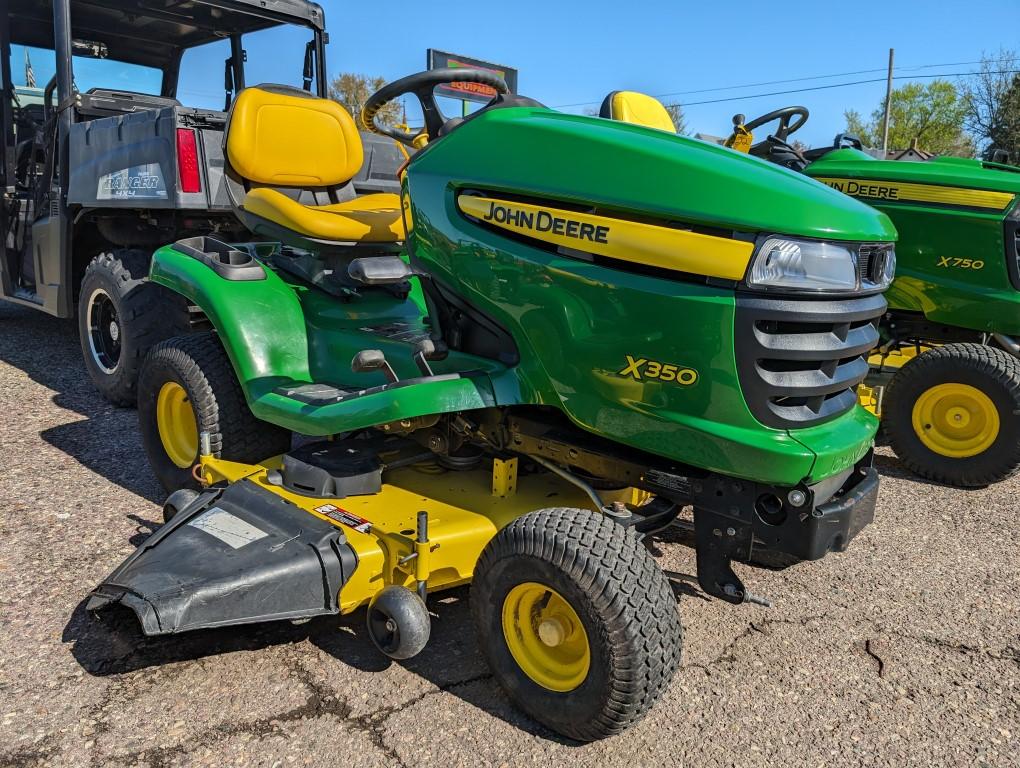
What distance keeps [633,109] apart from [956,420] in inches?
87.4

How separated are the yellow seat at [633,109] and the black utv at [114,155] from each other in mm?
1498

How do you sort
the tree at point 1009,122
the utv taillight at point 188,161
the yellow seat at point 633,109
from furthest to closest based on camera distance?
the tree at point 1009,122 < the utv taillight at point 188,161 < the yellow seat at point 633,109

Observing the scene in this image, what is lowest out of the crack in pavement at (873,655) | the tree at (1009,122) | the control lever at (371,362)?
the crack in pavement at (873,655)

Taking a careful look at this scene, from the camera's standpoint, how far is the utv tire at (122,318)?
4.79m

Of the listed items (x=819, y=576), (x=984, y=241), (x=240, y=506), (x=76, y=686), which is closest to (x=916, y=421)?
(x=984, y=241)

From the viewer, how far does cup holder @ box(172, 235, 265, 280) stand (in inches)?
130

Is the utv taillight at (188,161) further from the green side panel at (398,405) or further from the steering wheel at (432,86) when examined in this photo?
the green side panel at (398,405)

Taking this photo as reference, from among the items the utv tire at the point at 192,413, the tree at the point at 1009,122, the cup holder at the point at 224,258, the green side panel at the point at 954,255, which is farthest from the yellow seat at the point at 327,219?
the tree at the point at 1009,122

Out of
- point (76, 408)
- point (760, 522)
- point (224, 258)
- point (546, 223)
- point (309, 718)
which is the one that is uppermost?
point (546, 223)

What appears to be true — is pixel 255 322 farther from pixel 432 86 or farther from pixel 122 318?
pixel 122 318

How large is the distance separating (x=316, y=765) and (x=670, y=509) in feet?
3.81

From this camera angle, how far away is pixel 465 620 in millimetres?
2707

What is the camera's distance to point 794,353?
205cm

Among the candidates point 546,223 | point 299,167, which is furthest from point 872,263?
point 299,167
